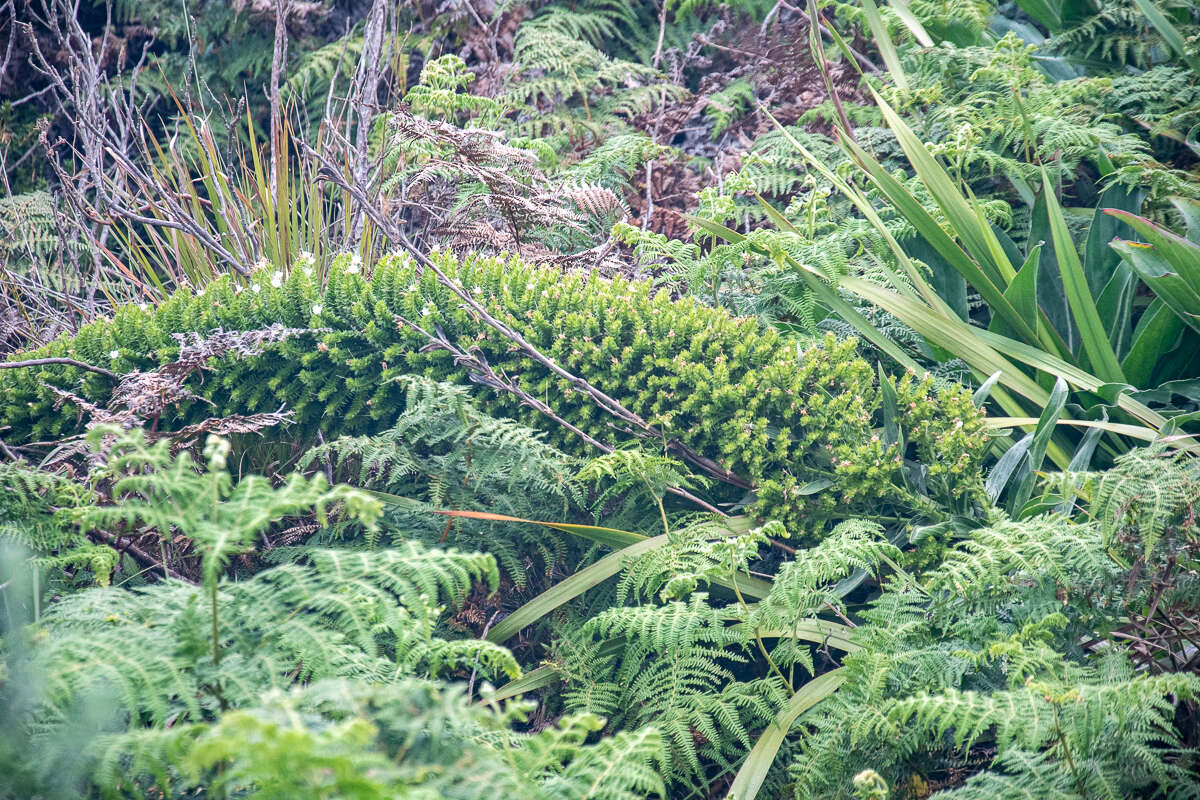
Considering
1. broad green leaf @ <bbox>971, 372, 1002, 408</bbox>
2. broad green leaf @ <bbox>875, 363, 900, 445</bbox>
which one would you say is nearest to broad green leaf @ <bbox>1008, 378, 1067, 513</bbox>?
broad green leaf @ <bbox>971, 372, 1002, 408</bbox>

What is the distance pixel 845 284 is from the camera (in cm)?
264

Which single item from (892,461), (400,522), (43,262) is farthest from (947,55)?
(43,262)

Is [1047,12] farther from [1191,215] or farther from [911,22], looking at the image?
[1191,215]

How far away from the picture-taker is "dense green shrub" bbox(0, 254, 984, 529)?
2.37 meters

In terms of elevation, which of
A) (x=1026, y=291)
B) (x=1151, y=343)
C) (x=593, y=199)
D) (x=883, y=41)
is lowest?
(x=1151, y=343)

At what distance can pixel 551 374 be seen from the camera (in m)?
2.60

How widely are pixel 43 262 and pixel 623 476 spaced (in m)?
3.73

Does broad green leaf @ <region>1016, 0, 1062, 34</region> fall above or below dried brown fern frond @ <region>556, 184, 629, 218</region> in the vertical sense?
above

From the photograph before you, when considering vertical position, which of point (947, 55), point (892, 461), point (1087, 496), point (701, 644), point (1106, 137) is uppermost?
point (947, 55)

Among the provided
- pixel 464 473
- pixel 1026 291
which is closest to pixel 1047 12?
pixel 1026 291

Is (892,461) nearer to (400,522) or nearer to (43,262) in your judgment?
(400,522)

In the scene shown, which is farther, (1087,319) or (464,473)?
(1087,319)

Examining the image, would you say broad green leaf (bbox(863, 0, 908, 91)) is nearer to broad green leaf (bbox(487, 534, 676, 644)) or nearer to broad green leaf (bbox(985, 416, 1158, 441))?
broad green leaf (bbox(985, 416, 1158, 441))

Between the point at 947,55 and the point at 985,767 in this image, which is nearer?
the point at 985,767
